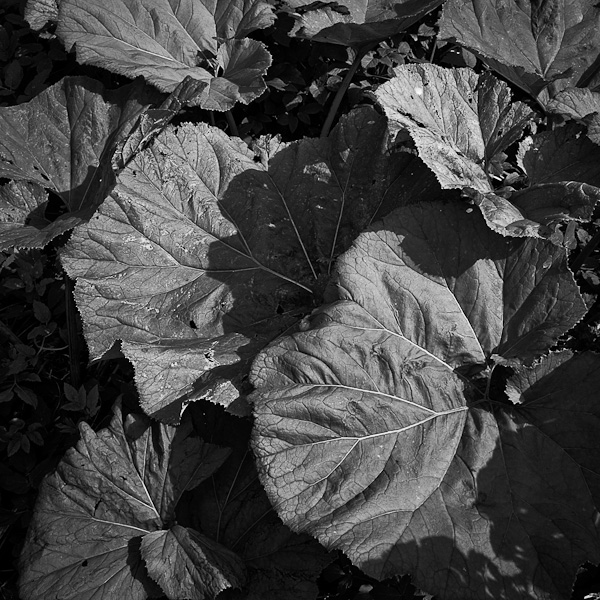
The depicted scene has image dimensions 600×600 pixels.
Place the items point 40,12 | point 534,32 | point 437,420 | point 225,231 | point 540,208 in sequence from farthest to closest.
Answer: point 40,12, point 534,32, point 225,231, point 540,208, point 437,420

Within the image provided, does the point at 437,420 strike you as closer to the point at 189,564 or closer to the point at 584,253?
the point at 189,564

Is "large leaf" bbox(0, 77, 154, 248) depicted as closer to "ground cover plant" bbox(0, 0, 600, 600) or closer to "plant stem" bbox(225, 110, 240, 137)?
"ground cover plant" bbox(0, 0, 600, 600)

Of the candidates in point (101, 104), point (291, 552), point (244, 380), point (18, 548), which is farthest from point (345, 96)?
point (18, 548)


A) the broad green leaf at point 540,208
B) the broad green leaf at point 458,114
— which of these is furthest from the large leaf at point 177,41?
the broad green leaf at point 540,208

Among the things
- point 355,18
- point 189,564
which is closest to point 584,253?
point 355,18

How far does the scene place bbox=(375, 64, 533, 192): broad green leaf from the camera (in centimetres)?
271

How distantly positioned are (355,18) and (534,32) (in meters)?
0.82

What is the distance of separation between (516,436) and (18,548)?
210 cm

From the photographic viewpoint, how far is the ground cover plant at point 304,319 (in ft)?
7.88

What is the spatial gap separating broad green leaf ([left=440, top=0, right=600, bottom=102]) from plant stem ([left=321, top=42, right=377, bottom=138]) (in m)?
0.43

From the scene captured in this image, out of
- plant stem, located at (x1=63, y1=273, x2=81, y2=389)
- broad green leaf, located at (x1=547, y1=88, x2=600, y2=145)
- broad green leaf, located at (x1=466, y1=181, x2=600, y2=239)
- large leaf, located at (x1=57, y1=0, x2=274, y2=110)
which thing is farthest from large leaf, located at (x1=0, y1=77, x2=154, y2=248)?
broad green leaf, located at (x1=547, y1=88, x2=600, y2=145)

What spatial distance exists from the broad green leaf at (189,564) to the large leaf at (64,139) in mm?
1518

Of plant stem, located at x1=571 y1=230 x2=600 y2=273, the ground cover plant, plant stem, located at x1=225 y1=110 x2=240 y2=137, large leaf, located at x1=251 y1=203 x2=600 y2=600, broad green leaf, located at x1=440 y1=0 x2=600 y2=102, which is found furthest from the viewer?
plant stem, located at x1=225 y1=110 x2=240 y2=137

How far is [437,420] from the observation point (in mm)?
2523
